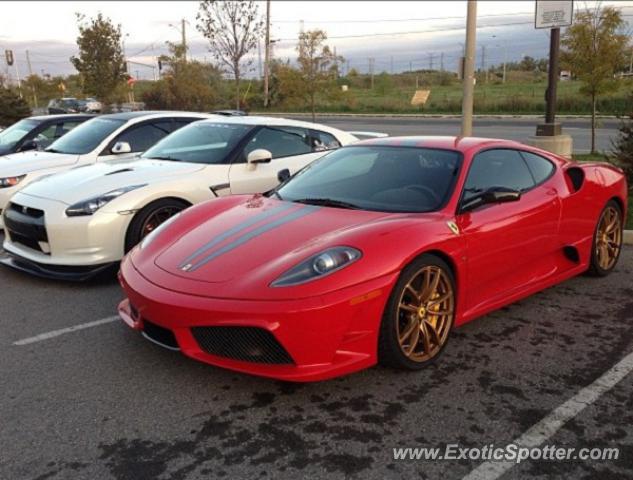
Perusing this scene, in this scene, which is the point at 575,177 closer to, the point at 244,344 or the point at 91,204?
the point at 244,344

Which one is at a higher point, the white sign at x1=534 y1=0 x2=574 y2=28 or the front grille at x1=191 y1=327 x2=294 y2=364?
the white sign at x1=534 y1=0 x2=574 y2=28

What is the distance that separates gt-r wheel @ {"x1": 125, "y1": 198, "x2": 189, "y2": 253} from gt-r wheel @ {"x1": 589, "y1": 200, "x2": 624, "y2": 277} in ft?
12.2

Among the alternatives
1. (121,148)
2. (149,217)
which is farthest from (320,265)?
(121,148)

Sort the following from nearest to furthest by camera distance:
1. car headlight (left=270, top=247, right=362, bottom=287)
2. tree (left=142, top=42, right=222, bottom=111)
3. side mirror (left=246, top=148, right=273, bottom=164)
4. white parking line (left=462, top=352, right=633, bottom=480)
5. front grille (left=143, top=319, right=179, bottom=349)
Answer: white parking line (left=462, top=352, right=633, bottom=480), car headlight (left=270, top=247, right=362, bottom=287), front grille (left=143, top=319, right=179, bottom=349), side mirror (left=246, top=148, right=273, bottom=164), tree (left=142, top=42, right=222, bottom=111)

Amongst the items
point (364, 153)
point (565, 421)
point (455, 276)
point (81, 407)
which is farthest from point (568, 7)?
point (81, 407)

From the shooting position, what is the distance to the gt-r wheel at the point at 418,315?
11.1 feet

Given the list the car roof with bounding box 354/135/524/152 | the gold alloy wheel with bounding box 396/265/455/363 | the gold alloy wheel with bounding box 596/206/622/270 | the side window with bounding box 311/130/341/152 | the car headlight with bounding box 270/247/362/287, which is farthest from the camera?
the side window with bounding box 311/130/341/152

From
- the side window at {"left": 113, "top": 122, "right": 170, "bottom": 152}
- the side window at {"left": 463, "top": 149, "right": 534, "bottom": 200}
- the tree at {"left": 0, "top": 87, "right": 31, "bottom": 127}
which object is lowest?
the side window at {"left": 463, "top": 149, "right": 534, "bottom": 200}

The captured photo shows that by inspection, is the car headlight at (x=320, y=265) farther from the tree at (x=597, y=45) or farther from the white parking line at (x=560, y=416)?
the tree at (x=597, y=45)

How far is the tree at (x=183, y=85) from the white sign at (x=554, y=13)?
58.5ft

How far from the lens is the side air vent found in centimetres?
496

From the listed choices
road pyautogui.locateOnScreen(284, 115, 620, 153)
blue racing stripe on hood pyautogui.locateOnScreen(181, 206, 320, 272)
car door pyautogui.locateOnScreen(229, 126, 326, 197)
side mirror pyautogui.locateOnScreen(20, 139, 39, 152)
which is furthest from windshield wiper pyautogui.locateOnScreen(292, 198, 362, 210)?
road pyautogui.locateOnScreen(284, 115, 620, 153)

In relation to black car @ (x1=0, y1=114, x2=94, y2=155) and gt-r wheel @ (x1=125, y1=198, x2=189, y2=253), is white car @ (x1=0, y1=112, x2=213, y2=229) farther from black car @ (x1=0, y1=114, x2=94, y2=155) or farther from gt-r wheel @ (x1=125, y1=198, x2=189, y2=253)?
gt-r wheel @ (x1=125, y1=198, x2=189, y2=253)

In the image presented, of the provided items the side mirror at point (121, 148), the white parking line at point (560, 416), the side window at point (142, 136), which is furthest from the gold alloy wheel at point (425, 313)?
the side window at point (142, 136)
